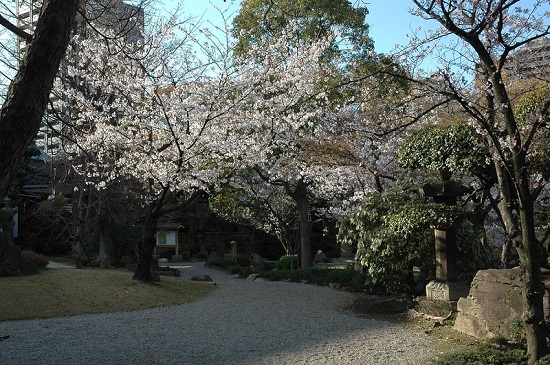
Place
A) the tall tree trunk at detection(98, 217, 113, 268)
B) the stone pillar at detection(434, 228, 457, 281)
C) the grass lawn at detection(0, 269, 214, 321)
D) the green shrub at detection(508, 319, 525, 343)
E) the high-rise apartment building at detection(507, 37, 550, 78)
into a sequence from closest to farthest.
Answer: the green shrub at detection(508, 319, 525, 343) < the high-rise apartment building at detection(507, 37, 550, 78) < the stone pillar at detection(434, 228, 457, 281) < the grass lawn at detection(0, 269, 214, 321) < the tall tree trunk at detection(98, 217, 113, 268)

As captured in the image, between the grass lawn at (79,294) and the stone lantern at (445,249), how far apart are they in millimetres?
5029

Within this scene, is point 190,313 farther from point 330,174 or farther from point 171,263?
point 171,263

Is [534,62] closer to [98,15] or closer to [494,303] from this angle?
[494,303]

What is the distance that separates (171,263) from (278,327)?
665 inches

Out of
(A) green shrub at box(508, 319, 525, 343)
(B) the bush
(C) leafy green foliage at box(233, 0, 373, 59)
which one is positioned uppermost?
(C) leafy green foliage at box(233, 0, 373, 59)

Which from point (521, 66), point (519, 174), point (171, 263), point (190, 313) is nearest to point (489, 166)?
point (521, 66)

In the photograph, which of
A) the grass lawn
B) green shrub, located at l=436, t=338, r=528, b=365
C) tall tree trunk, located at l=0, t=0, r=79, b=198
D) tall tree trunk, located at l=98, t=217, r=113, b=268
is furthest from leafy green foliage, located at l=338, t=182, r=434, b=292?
tall tree trunk, located at l=98, t=217, r=113, b=268

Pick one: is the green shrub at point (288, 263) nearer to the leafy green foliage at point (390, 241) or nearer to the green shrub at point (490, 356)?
the leafy green foliage at point (390, 241)

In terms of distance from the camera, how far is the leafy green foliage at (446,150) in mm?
6711

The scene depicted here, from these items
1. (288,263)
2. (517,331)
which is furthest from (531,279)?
(288,263)

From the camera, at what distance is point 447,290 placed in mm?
7758

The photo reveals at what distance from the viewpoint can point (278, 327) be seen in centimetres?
732

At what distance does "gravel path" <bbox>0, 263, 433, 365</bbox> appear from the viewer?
5523 mm

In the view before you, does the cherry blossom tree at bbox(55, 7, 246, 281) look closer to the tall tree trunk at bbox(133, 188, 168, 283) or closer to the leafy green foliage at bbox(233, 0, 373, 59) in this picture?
the tall tree trunk at bbox(133, 188, 168, 283)
